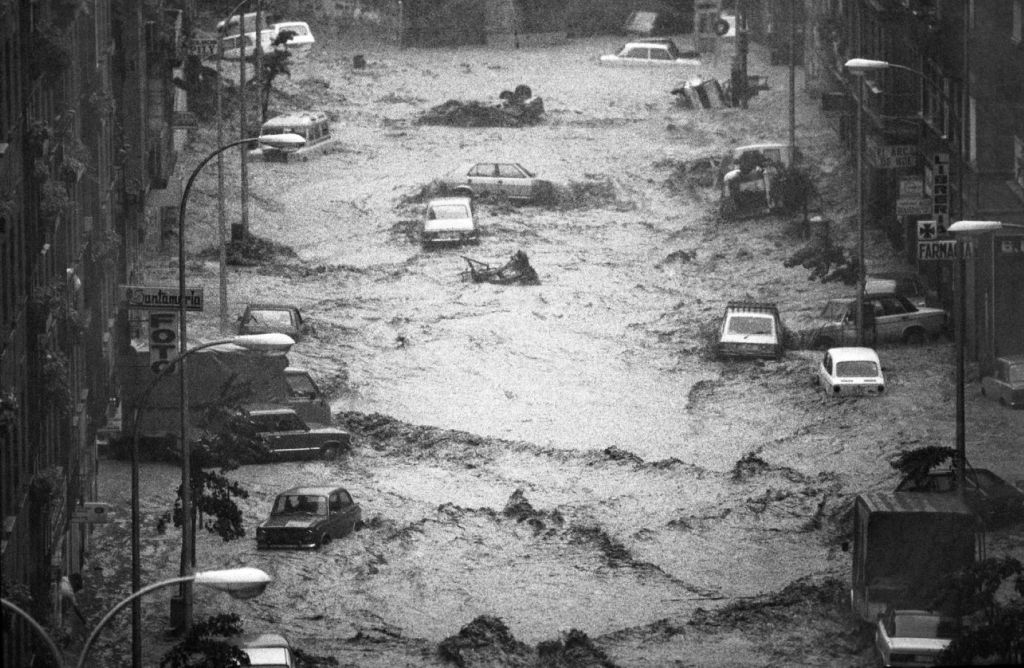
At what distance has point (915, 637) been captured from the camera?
35.8 meters

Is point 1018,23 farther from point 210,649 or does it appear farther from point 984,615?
point 210,649

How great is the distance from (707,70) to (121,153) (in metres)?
43.7

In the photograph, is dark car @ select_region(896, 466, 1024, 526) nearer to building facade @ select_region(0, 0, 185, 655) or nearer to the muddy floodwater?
the muddy floodwater

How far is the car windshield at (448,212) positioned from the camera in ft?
241

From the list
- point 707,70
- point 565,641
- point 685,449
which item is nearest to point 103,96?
point 685,449

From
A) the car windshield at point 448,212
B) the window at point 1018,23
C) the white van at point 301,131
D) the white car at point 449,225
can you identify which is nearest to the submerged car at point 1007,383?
the window at point 1018,23

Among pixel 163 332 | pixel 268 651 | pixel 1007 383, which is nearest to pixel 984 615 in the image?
pixel 268 651

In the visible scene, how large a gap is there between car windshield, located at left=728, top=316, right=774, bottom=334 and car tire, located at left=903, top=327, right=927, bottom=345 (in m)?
3.39

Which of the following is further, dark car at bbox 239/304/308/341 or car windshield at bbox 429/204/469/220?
car windshield at bbox 429/204/469/220

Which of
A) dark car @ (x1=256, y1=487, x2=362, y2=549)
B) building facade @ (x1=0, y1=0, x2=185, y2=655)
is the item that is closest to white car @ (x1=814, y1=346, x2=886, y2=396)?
dark car @ (x1=256, y1=487, x2=362, y2=549)

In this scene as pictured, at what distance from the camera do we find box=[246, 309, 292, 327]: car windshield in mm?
61375

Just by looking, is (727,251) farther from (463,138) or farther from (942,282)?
(463,138)

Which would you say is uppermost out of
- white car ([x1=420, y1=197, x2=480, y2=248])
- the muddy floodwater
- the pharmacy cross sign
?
the pharmacy cross sign

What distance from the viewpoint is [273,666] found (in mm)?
35094
